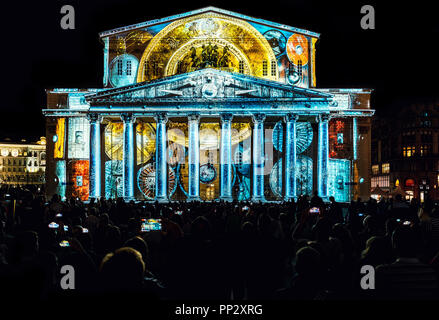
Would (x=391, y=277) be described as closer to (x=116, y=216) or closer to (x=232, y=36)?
(x=116, y=216)

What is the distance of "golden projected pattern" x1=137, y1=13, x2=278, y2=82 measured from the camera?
46094 mm

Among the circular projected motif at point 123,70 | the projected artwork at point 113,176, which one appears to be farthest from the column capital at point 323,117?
the projected artwork at point 113,176

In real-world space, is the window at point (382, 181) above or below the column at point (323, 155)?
below

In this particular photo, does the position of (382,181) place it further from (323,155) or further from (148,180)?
(148,180)

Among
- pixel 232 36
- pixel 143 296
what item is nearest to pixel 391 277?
pixel 143 296

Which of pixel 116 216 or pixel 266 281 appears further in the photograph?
pixel 116 216

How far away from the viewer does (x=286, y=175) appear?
4069cm

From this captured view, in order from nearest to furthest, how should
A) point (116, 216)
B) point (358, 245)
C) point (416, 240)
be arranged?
point (416, 240), point (358, 245), point (116, 216)

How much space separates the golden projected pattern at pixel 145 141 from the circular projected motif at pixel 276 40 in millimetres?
15563

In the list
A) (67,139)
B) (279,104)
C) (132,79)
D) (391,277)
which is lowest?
(391,277)

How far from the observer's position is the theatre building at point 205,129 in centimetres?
4369

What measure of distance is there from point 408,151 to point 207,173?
2048 inches

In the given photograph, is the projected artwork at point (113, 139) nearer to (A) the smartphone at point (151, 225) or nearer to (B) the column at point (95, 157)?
(B) the column at point (95, 157)
